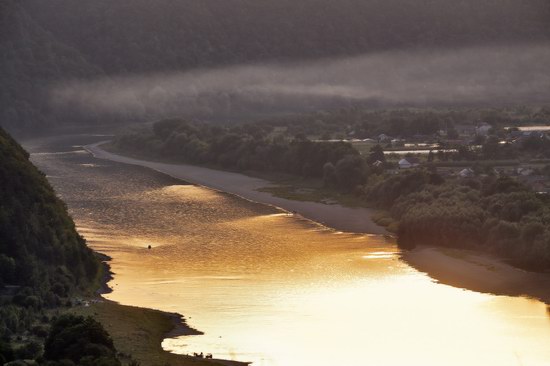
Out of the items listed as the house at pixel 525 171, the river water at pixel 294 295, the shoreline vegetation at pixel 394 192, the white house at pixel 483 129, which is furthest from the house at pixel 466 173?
the white house at pixel 483 129

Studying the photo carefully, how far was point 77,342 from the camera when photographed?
101 feet

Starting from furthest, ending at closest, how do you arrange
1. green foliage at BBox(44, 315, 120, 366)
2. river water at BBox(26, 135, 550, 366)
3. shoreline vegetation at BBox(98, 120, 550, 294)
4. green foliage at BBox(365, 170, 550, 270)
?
shoreline vegetation at BBox(98, 120, 550, 294) → green foliage at BBox(365, 170, 550, 270) → river water at BBox(26, 135, 550, 366) → green foliage at BBox(44, 315, 120, 366)

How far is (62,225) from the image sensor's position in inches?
1746

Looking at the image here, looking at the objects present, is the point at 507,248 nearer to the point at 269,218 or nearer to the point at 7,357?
the point at 269,218

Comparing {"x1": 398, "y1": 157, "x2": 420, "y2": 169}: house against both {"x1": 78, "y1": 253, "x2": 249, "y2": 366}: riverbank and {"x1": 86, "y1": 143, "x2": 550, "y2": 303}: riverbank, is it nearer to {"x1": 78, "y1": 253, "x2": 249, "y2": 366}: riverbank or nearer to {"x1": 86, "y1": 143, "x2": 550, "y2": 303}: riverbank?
{"x1": 86, "y1": 143, "x2": 550, "y2": 303}: riverbank

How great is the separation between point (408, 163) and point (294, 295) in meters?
33.1

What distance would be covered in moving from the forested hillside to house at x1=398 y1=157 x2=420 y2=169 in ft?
99.2

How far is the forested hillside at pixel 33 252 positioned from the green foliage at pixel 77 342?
3.43m

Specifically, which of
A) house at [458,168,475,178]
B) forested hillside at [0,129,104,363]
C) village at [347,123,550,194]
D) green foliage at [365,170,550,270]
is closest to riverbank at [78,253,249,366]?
forested hillside at [0,129,104,363]

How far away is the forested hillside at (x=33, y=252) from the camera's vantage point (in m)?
37.8

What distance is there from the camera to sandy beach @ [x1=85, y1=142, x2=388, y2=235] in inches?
2290

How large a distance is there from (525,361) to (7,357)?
13.6 meters

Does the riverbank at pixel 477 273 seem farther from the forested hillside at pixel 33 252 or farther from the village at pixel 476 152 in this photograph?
the forested hillside at pixel 33 252

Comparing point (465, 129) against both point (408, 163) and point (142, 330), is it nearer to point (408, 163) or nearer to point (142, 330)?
point (408, 163)
